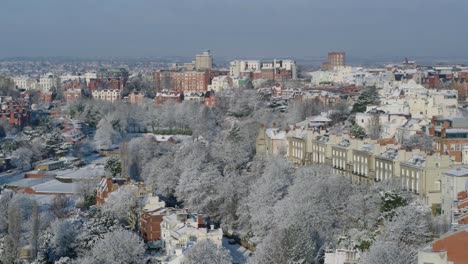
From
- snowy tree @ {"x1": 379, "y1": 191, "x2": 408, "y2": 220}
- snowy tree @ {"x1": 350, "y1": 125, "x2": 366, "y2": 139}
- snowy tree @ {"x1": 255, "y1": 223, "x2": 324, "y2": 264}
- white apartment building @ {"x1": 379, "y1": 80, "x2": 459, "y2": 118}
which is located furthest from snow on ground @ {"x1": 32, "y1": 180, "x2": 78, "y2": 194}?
snowy tree @ {"x1": 379, "y1": 191, "x2": 408, "y2": 220}

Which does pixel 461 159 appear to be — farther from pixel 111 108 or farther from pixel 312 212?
pixel 111 108

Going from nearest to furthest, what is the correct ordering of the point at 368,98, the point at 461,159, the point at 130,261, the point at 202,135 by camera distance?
the point at 130,261, the point at 461,159, the point at 368,98, the point at 202,135

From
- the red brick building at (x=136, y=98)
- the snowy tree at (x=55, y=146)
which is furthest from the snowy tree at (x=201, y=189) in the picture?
the red brick building at (x=136, y=98)

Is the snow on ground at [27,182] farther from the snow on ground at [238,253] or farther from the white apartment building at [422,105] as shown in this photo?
the white apartment building at [422,105]

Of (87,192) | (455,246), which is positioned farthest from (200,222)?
(455,246)

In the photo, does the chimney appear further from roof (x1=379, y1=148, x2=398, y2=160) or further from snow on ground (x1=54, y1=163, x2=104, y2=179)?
snow on ground (x1=54, y1=163, x2=104, y2=179)

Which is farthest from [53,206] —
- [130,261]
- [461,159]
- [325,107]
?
[325,107]
